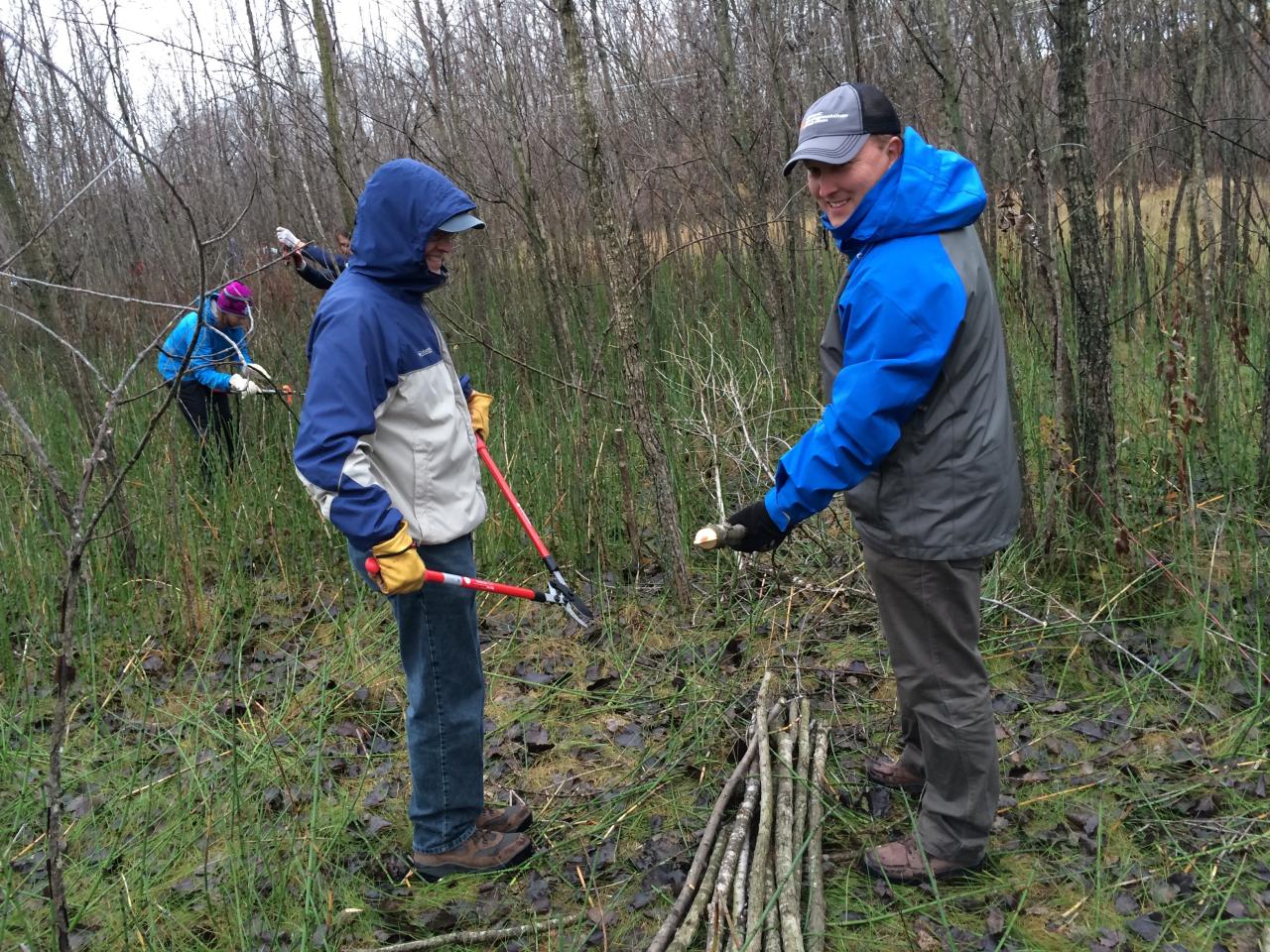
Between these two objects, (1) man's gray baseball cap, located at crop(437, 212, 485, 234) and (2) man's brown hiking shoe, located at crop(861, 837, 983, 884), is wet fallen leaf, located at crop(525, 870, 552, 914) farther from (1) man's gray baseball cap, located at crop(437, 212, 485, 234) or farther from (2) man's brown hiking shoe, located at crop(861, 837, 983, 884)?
(1) man's gray baseball cap, located at crop(437, 212, 485, 234)

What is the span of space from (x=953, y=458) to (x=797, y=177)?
4.80 meters

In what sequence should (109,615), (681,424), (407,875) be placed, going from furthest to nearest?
1. (681,424)
2. (109,615)
3. (407,875)

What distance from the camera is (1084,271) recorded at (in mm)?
3420

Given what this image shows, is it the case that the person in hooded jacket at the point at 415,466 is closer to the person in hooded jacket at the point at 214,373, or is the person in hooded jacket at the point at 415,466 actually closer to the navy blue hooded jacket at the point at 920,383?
the navy blue hooded jacket at the point at 920,383

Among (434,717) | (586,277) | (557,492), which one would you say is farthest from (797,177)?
(434,717)

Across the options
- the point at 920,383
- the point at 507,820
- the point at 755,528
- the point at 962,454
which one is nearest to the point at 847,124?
the point at 920,383

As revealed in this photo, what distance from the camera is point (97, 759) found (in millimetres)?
3312

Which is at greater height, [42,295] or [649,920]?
[42,295]

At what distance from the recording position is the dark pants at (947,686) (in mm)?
2238

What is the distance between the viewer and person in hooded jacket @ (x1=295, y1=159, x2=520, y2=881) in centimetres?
219

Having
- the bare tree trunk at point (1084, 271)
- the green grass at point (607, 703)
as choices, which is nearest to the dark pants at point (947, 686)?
the green grass at point (607, 703)

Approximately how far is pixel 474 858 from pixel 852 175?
2.12 metres

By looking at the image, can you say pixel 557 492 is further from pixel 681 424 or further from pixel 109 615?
pixel 109 615

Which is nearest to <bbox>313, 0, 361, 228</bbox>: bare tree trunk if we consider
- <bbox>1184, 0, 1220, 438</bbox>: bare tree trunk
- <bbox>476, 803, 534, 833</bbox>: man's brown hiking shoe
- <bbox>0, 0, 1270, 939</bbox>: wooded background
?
<bbox>0, 0, 1270, 939</bbox>: wooded background
